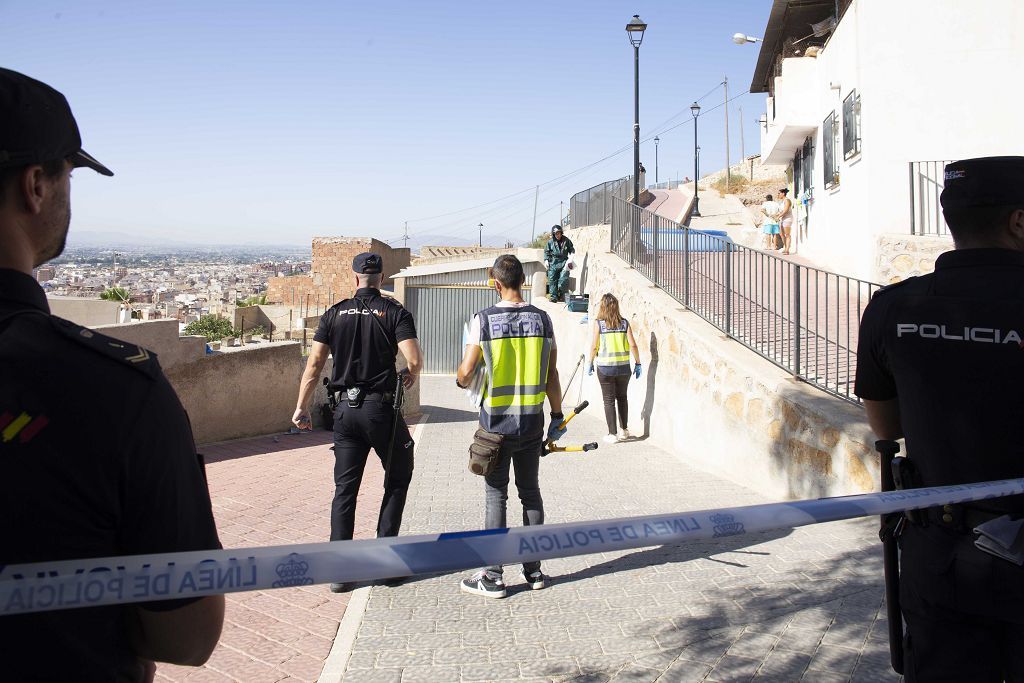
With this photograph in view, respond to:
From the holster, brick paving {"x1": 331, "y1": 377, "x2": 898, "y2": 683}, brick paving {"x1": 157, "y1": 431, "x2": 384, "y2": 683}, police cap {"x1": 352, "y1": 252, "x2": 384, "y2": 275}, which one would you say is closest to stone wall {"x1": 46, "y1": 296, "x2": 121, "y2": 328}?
brick paving {"x1": 157, "y1": 431, "x2": 384, "y2": 683}

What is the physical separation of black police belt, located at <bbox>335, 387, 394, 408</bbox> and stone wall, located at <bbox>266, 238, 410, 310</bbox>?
32.5m

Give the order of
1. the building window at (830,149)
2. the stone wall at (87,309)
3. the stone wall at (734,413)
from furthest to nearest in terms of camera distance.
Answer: the building window at (830,149)
the stone wall at (87,309)
the stone wall at (734,413)

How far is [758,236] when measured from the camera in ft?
77.8

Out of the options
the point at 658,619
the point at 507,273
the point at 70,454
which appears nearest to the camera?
the point at 70,454

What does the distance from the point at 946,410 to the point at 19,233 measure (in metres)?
2.33

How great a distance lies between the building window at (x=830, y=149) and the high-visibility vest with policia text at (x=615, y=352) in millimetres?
6747

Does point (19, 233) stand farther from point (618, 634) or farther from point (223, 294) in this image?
point (223, 294)

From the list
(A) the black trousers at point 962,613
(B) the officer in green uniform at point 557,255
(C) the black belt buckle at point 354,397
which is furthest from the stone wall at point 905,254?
(A) the black trousers at point 962,613

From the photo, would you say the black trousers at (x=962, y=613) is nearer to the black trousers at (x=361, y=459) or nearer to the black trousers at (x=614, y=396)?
the black trousers at (x=361, y=459)

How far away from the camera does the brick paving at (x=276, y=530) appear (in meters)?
3.95

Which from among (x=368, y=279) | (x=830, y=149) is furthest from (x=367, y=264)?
(x=830, y=149)

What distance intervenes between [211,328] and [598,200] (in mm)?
22744

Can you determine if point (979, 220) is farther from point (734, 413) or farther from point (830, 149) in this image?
point (830, 149)

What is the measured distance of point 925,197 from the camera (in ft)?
Answer: 36.2
